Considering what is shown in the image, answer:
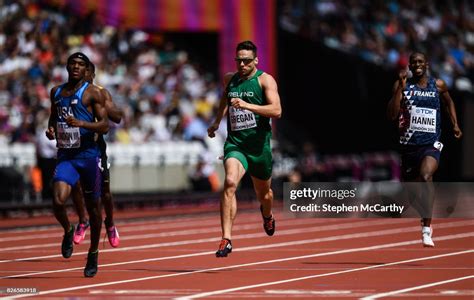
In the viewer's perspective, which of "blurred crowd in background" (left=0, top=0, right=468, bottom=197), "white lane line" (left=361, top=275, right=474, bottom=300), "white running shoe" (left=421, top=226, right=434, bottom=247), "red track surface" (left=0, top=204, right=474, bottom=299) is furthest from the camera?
"blurred crowd in background" (left=0, top=0, right=468, bottom=197)

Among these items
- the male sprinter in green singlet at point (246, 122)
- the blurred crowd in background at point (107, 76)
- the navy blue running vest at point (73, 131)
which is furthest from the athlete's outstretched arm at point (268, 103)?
the blurred crowd in background at point (107, 76)

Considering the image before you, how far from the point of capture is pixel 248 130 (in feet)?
45.0

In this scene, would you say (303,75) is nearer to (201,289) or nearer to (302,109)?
(302,109)

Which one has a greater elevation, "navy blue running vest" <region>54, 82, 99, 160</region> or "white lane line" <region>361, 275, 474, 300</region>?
"navy blue running vest" <region>54, 82, 99, 160</region>

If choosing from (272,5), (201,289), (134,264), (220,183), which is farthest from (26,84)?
(201,289)

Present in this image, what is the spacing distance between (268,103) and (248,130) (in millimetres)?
424

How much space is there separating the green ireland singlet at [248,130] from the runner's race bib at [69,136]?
187cm

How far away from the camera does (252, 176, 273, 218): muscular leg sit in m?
14.2

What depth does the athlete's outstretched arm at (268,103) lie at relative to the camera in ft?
42.2

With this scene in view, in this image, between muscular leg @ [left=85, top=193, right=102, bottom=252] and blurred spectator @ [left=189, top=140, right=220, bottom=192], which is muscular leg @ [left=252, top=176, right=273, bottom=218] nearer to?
muscular leg @ [left=85, top=193, right=102, bottom=252]

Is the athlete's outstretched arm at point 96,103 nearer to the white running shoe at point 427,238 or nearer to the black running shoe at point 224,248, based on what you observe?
the black running shoe at point 224,248

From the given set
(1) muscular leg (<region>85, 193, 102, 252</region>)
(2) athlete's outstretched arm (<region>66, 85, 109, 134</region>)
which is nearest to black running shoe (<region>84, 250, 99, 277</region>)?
(1) muscular leg (<region>85, 193, 102, 252</region>)

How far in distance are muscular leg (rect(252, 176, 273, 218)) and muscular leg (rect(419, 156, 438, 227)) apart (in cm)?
184

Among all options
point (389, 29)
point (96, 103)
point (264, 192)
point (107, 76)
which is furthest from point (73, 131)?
point (389, 29)
